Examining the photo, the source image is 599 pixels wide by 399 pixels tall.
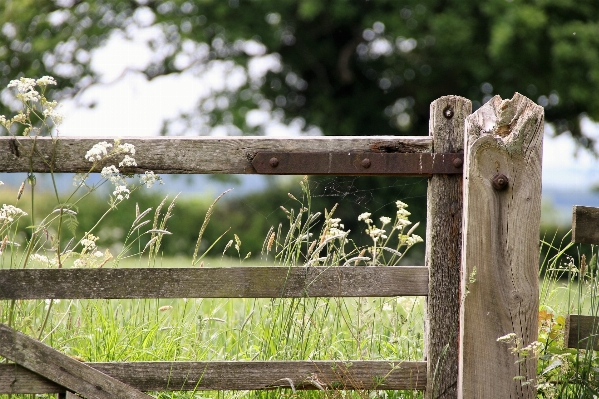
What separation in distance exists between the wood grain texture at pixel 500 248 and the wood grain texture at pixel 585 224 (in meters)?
0.33

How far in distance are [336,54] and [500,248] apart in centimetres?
1433

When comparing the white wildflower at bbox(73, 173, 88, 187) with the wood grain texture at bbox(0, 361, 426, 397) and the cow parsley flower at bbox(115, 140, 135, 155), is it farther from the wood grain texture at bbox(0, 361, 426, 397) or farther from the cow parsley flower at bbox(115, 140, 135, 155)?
the wood grain texture at bbox(0, 361, 426, 397)

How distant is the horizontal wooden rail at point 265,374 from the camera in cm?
243

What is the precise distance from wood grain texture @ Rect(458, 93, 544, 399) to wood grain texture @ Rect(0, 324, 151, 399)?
1.28 m

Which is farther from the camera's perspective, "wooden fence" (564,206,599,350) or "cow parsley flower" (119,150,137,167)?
"wooden fence" (564,206,599,350)

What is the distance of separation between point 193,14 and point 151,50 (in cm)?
154

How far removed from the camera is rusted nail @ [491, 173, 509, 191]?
2.34 meters

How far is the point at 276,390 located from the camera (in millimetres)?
2760

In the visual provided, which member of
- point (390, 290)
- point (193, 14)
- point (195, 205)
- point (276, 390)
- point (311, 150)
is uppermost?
point (193, 14)

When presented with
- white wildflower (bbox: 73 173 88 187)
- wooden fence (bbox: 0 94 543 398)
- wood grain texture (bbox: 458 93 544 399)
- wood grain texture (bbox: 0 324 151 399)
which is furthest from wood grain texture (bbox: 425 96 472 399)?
white wildflower (bbox: 73 173 88 187)

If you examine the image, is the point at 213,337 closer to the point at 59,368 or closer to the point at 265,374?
the point at 265,374

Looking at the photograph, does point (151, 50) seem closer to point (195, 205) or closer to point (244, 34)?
point (244, 34)

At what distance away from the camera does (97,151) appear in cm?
229

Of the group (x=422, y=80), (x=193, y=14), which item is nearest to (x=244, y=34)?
(x=193, y=14)
